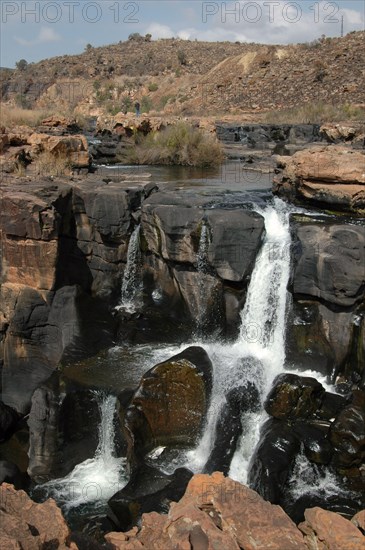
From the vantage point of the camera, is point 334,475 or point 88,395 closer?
point 334,475

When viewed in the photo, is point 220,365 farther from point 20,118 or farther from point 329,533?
point 20,118

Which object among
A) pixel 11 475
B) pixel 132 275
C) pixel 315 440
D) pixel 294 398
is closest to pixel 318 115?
pixel 132 275

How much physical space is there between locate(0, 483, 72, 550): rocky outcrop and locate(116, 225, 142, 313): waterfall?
20.3ft

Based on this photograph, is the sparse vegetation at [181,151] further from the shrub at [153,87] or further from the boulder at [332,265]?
the shrub at [153,87]

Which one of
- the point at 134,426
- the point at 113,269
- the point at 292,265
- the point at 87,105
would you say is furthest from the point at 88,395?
the point at 87,105

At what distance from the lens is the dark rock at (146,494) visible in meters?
5.91

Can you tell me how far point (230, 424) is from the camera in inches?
274

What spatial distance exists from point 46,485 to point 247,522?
4.58 metres

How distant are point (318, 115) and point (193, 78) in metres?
20.5

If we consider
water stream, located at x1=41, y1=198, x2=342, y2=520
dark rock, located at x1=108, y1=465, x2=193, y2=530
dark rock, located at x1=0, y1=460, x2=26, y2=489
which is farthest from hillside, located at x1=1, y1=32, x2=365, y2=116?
dark rock, located at x1=0, y1=460, x2=26, y2=489

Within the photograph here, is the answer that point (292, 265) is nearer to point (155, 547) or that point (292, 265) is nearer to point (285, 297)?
point (285, 297)

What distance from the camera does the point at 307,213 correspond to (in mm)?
9102

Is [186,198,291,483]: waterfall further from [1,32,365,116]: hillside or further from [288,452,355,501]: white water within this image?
[1,32,365,116]: hillside

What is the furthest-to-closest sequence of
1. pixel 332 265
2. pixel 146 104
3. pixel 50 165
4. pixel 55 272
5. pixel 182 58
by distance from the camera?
pixel 182 58 → pixel 146 104 → pixel 50 165 → pixel 55 272 → pixel 332 265
